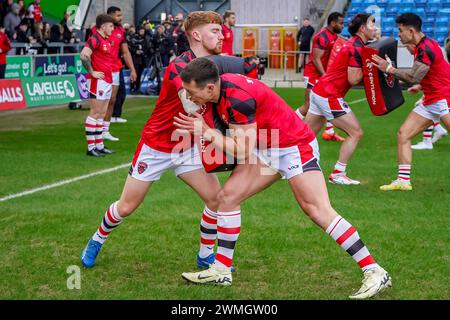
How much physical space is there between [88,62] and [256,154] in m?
7.61

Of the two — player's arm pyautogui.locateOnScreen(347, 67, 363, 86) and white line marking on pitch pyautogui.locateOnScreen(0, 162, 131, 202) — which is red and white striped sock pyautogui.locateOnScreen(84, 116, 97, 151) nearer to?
white line marking on pitch pyautogui.locateOnScreen(0, 162, 131, 202)

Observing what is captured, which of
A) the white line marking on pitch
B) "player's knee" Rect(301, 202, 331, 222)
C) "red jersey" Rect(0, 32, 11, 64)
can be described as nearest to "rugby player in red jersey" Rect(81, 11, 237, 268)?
"player's knee" Rect(301, 202, 331, 222)

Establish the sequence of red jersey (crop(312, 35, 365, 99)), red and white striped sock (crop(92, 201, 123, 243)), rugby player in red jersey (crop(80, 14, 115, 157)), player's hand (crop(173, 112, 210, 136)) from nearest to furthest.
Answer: player's hand (crop(173, 112, 210, 136)) < red and white striped sock (crop(92, 201, 123, 243)) < red jersey (crop(312, 35, 365, 99)) < rugby player in red jersey (crop(80, 14, 115, 157))

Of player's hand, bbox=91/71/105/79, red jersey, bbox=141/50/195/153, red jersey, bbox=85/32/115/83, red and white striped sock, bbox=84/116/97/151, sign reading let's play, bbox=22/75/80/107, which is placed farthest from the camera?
sign reading let's play, bbox=22/75/80/107

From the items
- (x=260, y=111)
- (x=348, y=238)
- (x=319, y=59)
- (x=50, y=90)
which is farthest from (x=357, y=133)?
(x=50, y=90)

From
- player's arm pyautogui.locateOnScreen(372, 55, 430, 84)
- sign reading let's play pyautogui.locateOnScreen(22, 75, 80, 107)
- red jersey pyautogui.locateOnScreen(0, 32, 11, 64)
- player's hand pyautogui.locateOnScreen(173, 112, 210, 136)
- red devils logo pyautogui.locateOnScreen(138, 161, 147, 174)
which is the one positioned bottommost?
sign reading let's play pyautogui.locateOnScreen(22, 75, 80, 107)

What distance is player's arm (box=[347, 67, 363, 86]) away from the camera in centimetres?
1046

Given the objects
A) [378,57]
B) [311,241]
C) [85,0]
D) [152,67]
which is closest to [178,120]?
[311,241]

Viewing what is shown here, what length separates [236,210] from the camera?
19.9 ft

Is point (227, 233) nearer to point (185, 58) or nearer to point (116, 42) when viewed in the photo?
point (185, 58)

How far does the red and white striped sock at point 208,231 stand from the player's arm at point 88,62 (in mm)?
6955

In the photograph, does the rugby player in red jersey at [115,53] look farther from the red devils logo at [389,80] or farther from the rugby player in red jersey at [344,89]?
the red devils logo at [389,80]
